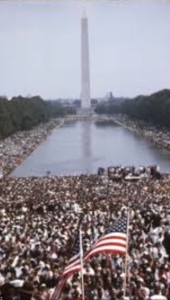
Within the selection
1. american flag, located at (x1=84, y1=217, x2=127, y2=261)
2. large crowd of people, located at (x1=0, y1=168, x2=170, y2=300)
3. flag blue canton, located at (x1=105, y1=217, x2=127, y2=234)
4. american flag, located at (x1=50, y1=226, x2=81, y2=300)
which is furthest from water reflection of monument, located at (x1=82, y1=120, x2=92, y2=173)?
american flag, located at (x1=50, y1=226, x2=81, y2=300)

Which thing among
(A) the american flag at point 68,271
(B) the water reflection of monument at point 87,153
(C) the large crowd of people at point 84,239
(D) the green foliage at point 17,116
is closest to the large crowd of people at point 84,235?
(C) the large crowd of people at point 84,239

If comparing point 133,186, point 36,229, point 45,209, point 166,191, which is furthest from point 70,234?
point 133,186

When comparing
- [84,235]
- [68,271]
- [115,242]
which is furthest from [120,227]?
[84,235]

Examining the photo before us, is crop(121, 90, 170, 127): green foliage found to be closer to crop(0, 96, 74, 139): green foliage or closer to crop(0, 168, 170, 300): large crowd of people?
crop(0, 96, 74, 139): green foliage

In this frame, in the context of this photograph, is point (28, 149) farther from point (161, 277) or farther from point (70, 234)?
point (161, 277)

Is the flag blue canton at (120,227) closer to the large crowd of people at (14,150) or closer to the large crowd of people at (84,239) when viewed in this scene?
the large crowd of people at (84,239)

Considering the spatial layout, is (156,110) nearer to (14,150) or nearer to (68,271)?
(14,150)

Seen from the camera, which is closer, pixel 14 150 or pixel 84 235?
pixel 84 235

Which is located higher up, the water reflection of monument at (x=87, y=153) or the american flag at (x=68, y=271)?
the american flag at (x=68, y=271)
